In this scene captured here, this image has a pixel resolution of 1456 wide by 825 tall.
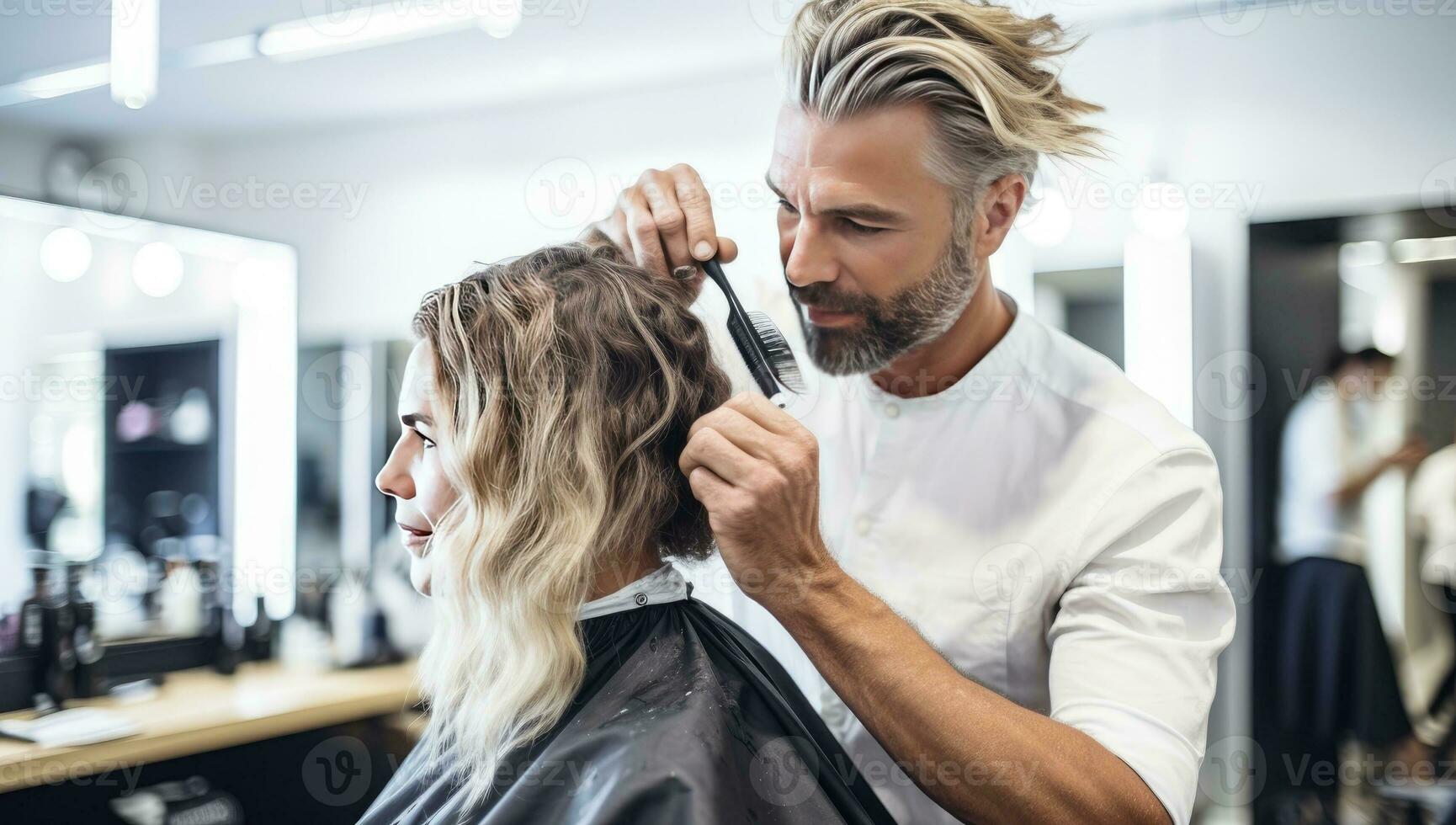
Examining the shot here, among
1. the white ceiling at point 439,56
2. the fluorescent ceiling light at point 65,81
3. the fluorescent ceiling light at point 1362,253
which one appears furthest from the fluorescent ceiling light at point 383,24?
the fluorescent ceiling light at point 1362,253

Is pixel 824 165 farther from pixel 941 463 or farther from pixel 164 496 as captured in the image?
pixel 164 496

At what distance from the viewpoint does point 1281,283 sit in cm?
327

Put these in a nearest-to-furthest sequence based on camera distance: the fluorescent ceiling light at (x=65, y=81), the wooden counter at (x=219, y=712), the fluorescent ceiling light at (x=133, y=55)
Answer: the fluorescent ceiling light at (x=133, y=55) → the wooden counter at (x=219, y=712) → the fluorescent ceiling light at (x=65, y=81)

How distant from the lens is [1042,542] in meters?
1.38

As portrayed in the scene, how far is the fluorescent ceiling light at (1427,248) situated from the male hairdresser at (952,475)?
7.84 feet

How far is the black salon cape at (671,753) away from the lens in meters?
1.09

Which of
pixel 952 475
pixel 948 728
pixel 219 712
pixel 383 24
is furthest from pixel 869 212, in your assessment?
pixel 219 712

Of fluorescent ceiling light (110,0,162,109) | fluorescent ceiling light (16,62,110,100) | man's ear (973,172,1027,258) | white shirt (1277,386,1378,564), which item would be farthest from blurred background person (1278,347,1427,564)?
fluorescent ceiling light (16,62,110,100)

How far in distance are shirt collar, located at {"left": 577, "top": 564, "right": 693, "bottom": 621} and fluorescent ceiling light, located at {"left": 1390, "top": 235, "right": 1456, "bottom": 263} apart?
3.01 meters

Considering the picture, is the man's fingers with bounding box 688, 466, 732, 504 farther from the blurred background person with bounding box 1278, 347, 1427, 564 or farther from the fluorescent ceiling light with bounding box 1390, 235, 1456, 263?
the fluorescent ceiling light with bounding box 1390, 235, 1456, 263

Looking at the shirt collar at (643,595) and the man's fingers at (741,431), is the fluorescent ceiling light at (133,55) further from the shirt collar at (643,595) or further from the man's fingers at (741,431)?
the man's fingers at (741,431)

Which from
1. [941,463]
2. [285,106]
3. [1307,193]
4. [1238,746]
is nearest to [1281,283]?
[1307,193]

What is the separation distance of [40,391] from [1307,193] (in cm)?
418

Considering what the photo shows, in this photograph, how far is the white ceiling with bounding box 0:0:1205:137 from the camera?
10.8 feet
